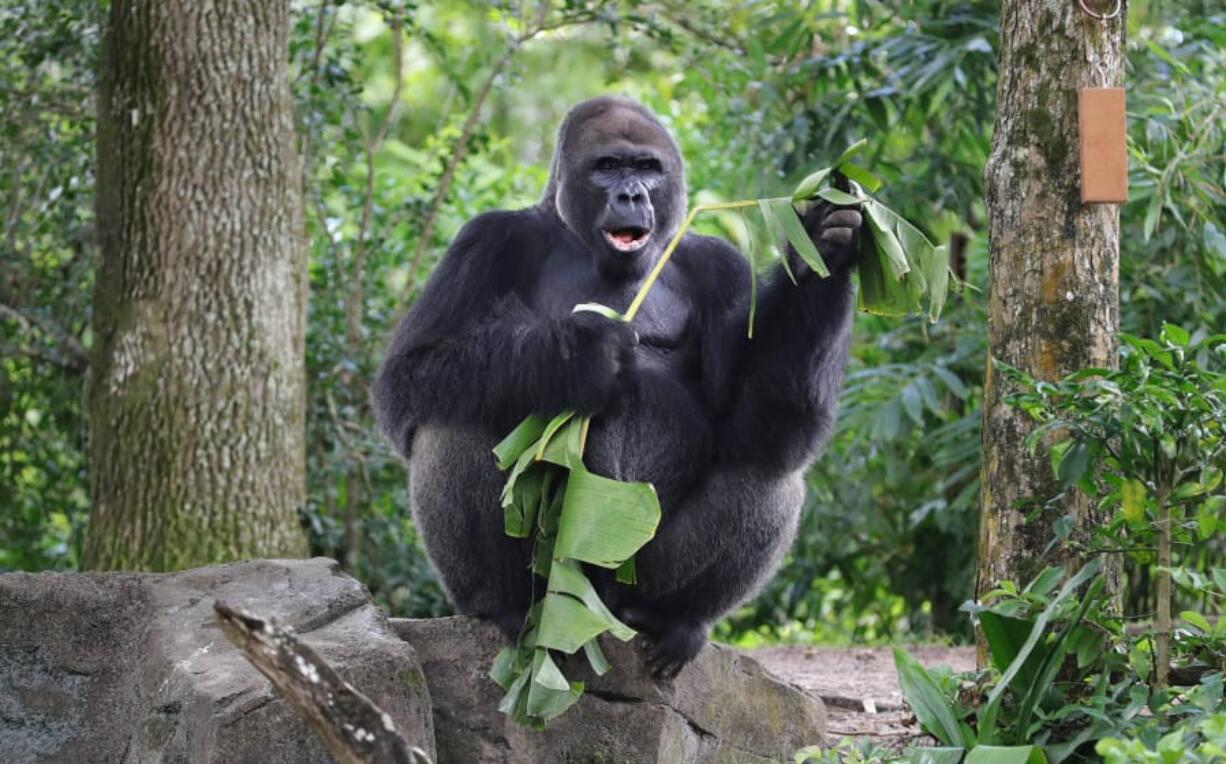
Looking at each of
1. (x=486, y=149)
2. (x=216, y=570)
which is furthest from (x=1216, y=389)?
(x=486, y=149)

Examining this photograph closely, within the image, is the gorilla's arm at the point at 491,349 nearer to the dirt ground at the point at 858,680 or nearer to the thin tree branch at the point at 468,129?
the dirt ground at the point at 858,680

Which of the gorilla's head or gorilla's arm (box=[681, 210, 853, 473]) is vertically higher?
the gorilla's head

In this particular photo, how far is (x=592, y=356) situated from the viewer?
4.18m

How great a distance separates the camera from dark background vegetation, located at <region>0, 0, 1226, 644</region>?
731cm

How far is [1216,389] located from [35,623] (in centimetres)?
317

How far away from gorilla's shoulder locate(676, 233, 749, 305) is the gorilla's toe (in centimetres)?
102

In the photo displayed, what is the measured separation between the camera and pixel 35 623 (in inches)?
169

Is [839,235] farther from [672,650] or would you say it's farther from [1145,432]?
[672,650]

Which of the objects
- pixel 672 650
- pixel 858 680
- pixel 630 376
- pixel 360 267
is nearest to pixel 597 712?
pixel 672 650

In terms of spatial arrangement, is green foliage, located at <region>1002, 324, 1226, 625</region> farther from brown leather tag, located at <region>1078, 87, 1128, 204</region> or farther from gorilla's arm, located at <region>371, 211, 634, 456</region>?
gorilla's arm, located at <region>371, 211, 634, 456</region>

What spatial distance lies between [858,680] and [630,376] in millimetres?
2661

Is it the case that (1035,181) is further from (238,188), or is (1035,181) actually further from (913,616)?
(913,616)

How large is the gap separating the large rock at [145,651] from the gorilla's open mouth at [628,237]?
124 cm

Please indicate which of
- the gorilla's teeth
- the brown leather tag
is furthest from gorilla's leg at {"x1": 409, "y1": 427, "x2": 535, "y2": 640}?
the brown leather tag
